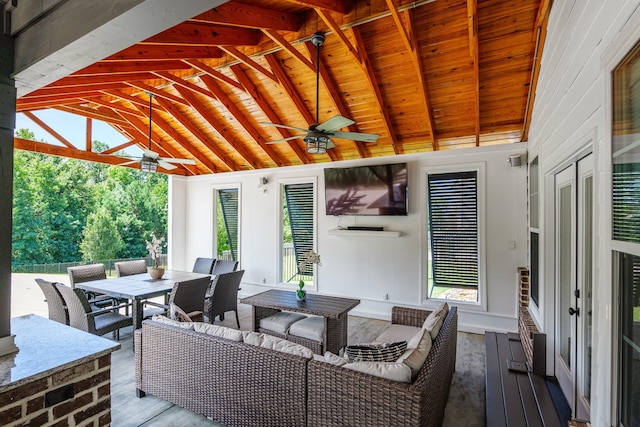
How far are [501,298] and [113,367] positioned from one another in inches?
209

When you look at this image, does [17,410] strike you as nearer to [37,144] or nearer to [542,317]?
[542,317]

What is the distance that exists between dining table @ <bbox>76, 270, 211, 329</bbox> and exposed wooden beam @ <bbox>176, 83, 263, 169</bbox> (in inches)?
113

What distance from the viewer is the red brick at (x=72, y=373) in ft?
4.75

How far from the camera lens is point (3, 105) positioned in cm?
156

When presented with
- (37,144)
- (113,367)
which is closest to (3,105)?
(113,367)

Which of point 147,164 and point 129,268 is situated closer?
point 147,164

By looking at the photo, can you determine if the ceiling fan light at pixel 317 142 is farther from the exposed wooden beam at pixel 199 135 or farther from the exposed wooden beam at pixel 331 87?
the exposed wooden beam at pixel 199 135

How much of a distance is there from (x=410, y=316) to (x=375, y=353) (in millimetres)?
1775

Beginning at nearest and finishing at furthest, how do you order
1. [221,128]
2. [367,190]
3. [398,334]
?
[398,334]
[367,190]
[221,128]

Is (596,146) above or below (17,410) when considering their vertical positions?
above

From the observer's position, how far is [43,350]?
61.8 inches

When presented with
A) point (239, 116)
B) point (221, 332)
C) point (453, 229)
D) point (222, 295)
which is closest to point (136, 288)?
point (222, 295)

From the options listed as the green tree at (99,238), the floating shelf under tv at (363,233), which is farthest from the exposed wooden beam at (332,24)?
the green tree at (99,238)

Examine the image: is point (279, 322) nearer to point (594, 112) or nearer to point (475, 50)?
point (594, 112)
